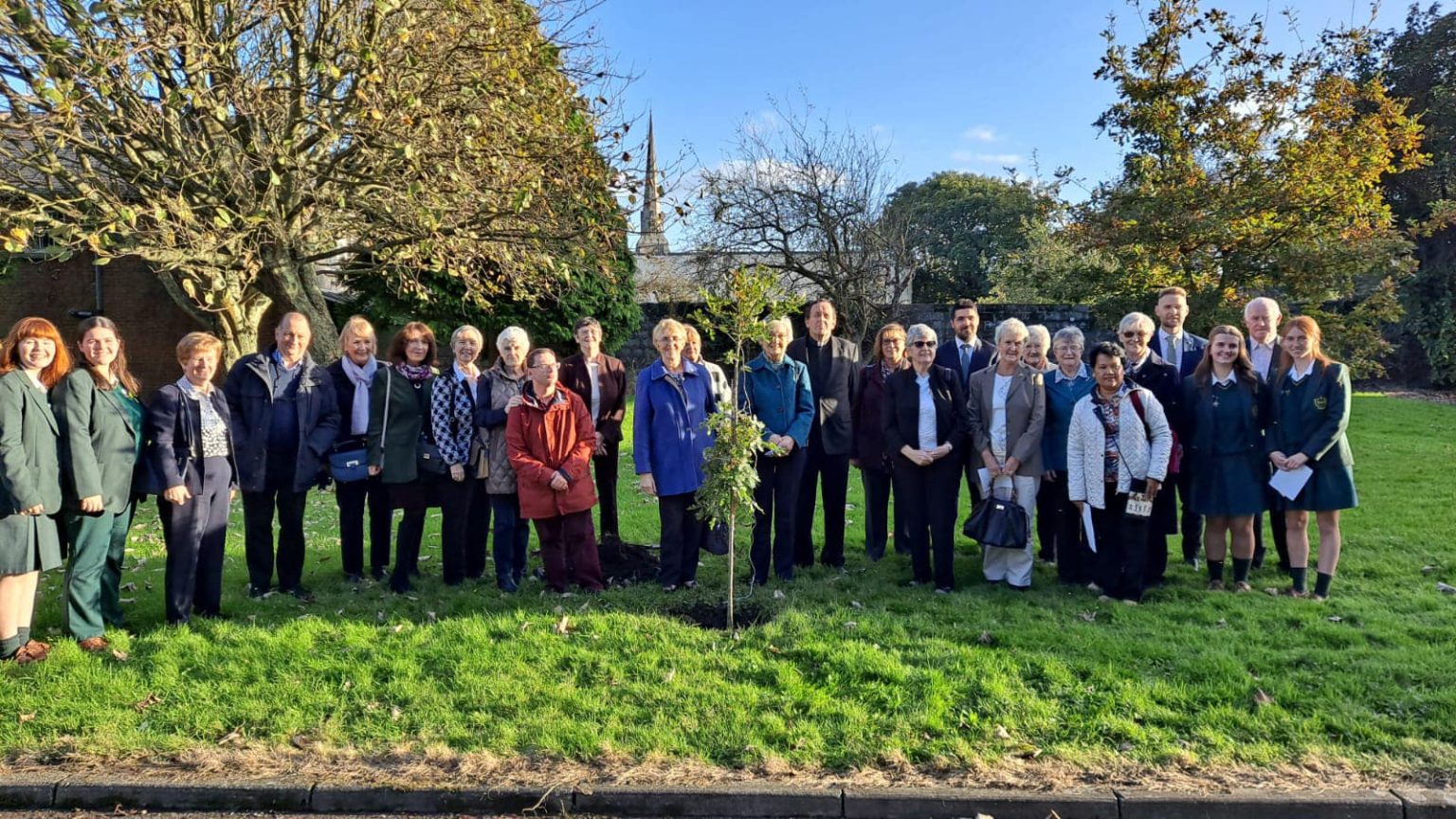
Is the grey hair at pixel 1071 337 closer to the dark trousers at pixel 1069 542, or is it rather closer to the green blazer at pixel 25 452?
the dark trousers at pixel 1069 542

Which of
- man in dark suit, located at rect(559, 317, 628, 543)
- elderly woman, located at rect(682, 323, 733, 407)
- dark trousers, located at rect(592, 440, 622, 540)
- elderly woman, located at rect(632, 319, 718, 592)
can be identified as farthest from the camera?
dark trousers, located at rect(592, 440, 622, 540)

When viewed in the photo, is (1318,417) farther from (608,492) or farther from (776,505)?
(608,492)

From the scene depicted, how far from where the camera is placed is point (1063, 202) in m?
13.9

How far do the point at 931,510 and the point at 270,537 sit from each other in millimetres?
5094

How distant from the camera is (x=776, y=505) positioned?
6441 millimetres

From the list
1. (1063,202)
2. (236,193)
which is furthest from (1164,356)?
(236,193)

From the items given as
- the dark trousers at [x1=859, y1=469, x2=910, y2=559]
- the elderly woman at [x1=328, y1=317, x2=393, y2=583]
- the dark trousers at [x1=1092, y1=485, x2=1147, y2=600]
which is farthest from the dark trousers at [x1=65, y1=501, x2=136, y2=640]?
the dark trousers at [x1=1092, y1=485, x2=1147, y2=600]

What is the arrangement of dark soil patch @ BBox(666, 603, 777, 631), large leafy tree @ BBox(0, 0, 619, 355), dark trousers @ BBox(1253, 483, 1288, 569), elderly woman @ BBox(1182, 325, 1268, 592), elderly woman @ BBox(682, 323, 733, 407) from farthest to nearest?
large leafy tree @ BBox(0, 0, 619, 355), dark trousers @ BBox(1253, 483, 1288, 569), elderly woman @ BBox(682, 323, 733, 407), elderly woman @ BBox(1182, 325, 1268, 592), dark soil patch @ BBox(666, 603, 777, 631)

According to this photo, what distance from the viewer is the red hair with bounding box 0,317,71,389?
4684mm

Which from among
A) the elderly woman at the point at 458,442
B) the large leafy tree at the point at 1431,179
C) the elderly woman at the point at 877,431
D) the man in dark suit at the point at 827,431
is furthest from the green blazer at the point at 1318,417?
the large leafy tree at the point at 1431,179

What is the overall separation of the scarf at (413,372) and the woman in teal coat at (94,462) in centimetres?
168

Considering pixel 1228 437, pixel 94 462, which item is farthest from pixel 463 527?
pixel 1228 437

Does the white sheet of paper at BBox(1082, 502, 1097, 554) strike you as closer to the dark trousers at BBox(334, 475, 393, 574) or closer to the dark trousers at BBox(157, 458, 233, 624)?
the dark trousers at BBox(334, 475, 393, 574)

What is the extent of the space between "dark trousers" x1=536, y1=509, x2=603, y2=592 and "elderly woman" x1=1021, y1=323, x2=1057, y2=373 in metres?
3.63
